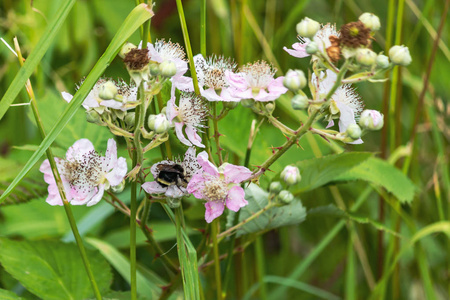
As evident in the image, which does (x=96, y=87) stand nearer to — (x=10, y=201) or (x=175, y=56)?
(x=175, y=56)

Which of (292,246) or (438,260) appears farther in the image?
(292,246)

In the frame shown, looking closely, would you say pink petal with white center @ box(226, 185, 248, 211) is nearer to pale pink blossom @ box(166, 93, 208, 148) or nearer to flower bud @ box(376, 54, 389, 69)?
pale pink blossom @ box(166, 93, 208, 148)

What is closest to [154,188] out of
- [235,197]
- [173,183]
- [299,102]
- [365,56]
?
[173,183]

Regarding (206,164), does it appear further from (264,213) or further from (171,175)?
(264,213)

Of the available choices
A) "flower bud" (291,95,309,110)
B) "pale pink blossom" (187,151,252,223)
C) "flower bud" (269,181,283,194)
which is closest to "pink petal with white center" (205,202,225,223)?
"pale pink blossom" (187,151,252,223)

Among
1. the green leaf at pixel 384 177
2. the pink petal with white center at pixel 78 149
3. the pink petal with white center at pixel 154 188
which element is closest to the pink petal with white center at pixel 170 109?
the pink petal with white center at pixel 154 188

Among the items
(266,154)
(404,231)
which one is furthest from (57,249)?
(404,231)
